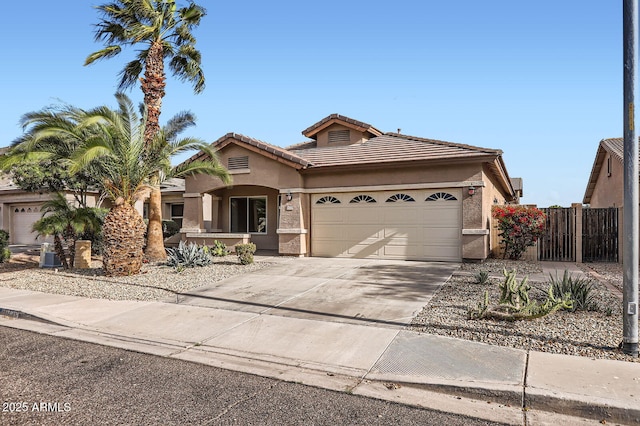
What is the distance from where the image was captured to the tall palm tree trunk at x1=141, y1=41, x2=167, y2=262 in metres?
15.0

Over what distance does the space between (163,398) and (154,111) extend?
13.1 metres

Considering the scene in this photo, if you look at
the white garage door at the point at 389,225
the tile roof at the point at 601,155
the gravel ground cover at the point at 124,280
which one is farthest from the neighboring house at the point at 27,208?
the tile roof at the point at 601,155

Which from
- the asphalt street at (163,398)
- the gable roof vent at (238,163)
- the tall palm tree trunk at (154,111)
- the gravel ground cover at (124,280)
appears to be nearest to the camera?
the asphalt street at (163,398)

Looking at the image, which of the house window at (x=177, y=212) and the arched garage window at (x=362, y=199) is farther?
the house window at (x=177, y=212)

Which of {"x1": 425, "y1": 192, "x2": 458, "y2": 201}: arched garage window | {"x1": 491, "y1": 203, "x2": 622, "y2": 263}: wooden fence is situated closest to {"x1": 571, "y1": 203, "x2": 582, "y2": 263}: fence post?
{"x1": 491, "y1": 203, "x2": 622, "y2": 263}: wooden fence

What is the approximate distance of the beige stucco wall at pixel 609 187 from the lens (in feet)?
58.9

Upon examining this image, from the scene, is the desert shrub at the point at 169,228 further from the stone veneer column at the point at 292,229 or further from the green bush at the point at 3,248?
the stone veneer column at the point at 292,229

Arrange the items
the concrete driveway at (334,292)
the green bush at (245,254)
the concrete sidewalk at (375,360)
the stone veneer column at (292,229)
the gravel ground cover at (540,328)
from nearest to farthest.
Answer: the concrete sidewalk at (375,360) → the gravel ground cover at (540,328) → the concrete driveway at (334,292) → the green bush at (245,254) → the stone veneer column at (292,229)

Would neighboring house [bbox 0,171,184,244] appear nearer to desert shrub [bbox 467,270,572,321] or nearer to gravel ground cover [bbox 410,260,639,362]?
gravel ground cover [bbox 410,260,639,362]

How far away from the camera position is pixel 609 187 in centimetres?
2019

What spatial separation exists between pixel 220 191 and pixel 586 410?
16510 mm

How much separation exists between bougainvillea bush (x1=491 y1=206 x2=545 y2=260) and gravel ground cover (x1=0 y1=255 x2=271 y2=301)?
26.9 ft

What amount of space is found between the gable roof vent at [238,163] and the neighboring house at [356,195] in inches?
1.8

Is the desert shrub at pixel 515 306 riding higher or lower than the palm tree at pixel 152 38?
lower
